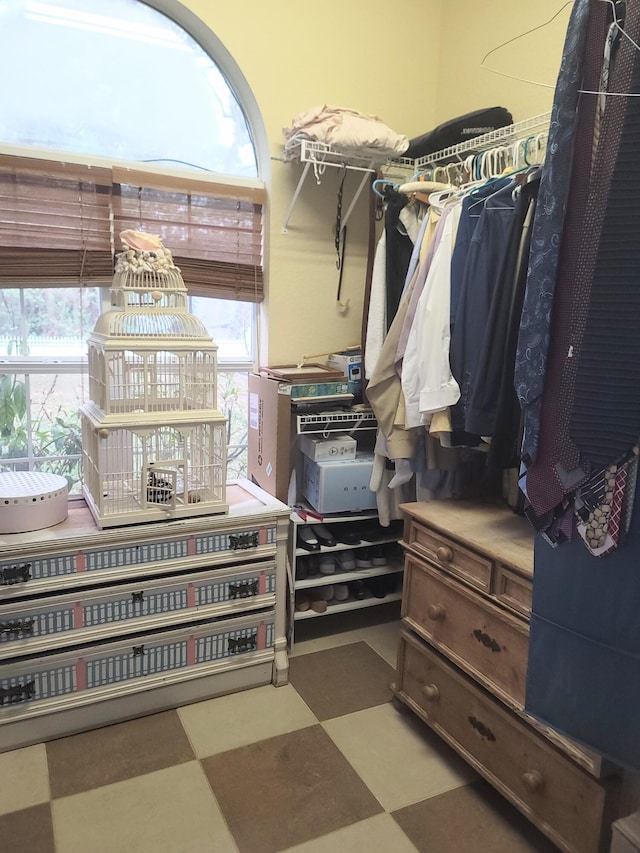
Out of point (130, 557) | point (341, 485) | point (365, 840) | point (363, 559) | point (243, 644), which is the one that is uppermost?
point (341, 485)

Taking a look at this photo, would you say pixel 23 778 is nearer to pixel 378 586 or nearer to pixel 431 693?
pixel 431 693

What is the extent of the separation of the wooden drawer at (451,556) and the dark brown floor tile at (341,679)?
649 millimetres

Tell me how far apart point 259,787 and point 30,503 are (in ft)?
3.70

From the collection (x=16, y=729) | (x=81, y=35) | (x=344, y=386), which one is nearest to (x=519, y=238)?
(x=344, y=386)

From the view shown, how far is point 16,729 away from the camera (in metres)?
1.93

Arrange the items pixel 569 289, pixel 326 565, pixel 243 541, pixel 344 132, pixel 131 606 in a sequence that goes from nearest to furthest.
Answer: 1. pixel 569 289
2. pixel 131 606
3. pixel 243 541
4. pixel 344 132
5. pixel 326 565

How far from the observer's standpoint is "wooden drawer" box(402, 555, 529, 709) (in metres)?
1.66

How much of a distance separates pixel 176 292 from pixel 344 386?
2.60ft

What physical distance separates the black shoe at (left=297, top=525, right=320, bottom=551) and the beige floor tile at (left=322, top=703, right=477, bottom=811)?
0.65 metres

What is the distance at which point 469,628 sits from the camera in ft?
6.01

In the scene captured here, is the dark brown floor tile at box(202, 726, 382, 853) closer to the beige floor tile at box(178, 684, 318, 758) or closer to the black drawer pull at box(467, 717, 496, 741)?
the beige floor tile at box(178, 684, 318, 758)

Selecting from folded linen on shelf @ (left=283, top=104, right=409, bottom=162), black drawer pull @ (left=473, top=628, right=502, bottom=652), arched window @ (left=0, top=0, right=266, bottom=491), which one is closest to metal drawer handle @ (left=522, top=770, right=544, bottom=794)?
black drawer pull @ (left=473, top=628, right=502, bottom=652)

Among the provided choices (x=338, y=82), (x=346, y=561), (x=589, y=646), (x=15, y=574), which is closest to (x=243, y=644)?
(x=346, y=561)

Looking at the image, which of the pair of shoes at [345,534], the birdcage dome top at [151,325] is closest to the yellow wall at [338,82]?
the birdcage dome top at [151,325]
